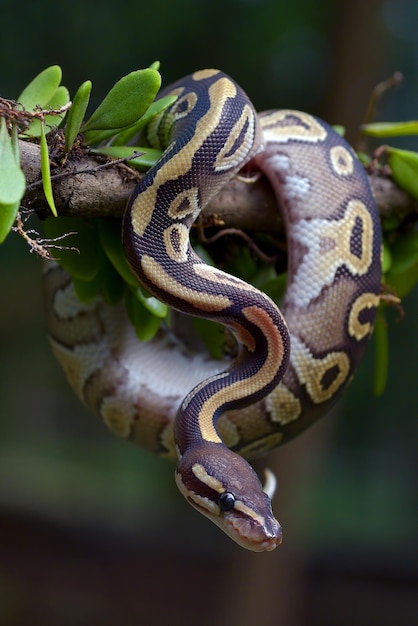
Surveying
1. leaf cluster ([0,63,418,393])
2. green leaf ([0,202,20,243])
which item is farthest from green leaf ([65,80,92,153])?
green leaf ([0,202,20,243])

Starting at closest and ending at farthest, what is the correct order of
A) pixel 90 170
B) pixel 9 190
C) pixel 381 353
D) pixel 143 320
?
pixel 9 190 → pixel 90 170 → pixel 143 320 → pixel 381 353

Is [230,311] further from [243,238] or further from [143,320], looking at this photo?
[243,238]

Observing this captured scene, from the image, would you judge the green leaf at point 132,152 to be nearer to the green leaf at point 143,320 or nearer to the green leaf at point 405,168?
the green leaf at point 143,320

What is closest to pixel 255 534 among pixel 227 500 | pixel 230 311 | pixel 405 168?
pixel 227 500

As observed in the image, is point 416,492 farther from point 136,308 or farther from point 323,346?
point 136,308

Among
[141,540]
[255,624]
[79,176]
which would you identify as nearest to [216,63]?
[79,176]

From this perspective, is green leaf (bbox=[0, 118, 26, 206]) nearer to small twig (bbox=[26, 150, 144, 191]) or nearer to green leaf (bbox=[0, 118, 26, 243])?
green leaf (bbox=[0, 118, 26, 243])
